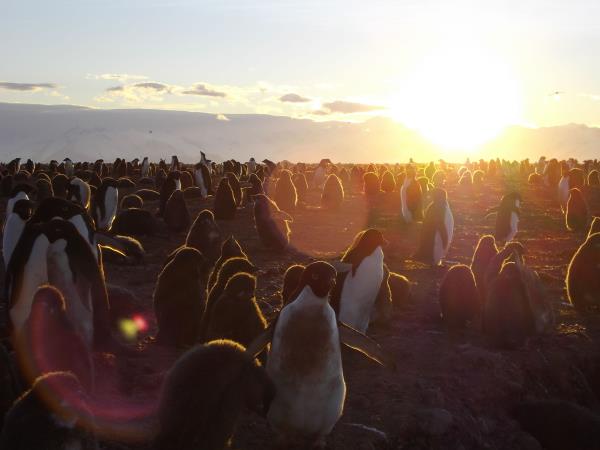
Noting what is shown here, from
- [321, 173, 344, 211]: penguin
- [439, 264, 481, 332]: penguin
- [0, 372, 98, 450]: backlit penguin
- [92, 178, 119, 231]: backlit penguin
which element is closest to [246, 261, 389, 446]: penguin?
[0, 372, 98, 450]: backlit penguin

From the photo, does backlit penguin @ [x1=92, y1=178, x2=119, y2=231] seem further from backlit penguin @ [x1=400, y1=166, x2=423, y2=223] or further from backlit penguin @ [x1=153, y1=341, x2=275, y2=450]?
backlit penguin @ [x1=153, y1=341, x2=275, y2=450]

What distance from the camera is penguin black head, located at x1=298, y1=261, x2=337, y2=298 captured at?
5.41 meters

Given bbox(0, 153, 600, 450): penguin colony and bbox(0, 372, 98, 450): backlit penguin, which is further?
bbox(0, 153, 600, 450): penguin colony

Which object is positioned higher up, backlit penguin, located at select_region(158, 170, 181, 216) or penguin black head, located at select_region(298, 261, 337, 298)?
penguin black head, located at select_region(298, 261, 337, 298)

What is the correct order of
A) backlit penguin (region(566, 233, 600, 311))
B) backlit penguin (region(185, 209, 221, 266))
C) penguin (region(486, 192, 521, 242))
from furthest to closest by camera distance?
penguin (region(486, 192, 521, 242)) → backlit penguin (region(185, 209, 221, 266)) → backlit penguin (region(566, 233, 600, 311))

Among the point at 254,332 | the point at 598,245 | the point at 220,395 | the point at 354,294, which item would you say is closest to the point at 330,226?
the point at 598,245

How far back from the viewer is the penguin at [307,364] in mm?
5359

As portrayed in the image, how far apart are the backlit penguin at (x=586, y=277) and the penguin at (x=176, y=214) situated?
8.58 m

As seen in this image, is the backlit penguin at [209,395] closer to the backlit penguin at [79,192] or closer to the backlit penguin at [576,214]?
the backlit penguin at [79,192]

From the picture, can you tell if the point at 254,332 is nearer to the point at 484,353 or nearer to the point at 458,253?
the point at 484,353

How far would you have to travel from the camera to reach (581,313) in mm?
9953

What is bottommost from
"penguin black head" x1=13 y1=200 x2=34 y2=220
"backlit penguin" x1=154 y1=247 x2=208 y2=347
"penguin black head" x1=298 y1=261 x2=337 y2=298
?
"backlit penguin" x1=154 y1=247 x2=208 y2=347

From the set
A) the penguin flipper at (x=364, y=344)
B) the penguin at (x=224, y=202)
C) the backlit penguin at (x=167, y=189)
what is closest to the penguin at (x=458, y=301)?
the penguin flipper at (x=364, y=344)

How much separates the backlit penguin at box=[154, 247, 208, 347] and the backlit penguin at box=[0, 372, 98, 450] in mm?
3182
